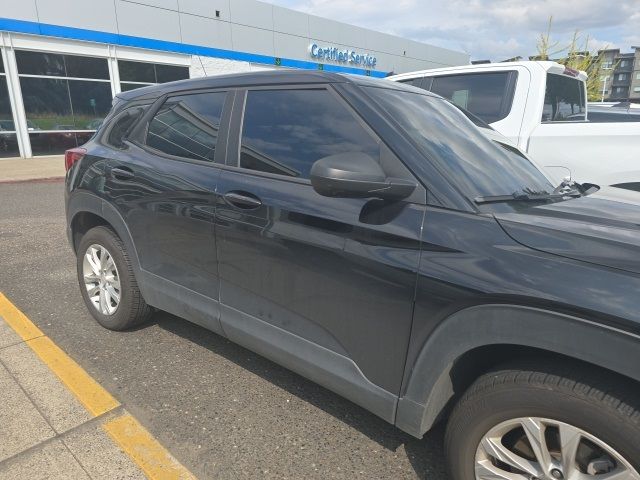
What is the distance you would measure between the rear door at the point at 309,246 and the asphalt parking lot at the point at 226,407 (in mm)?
388

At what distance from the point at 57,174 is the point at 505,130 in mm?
12183

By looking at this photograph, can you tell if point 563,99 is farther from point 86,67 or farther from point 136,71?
point 136,71

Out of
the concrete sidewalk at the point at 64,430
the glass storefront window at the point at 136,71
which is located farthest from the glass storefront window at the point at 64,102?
the concrete sidewalk at the point at 64,430

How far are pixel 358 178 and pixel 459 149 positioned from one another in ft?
2.15

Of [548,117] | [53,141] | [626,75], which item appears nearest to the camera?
[548,117]

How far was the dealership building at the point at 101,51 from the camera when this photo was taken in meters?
15.2

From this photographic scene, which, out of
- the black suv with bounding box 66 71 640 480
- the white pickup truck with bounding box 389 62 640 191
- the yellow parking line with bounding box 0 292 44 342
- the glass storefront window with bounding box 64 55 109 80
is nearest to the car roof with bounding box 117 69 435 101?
the black suv with bounding box 66 71 640 480

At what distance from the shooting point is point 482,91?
5113mm

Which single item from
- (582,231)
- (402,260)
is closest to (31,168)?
(402,260)

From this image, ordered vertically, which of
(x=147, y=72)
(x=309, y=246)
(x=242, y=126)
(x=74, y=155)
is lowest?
(x=309, y=246)

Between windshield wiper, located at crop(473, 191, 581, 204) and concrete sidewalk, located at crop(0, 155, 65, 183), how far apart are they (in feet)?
41.7

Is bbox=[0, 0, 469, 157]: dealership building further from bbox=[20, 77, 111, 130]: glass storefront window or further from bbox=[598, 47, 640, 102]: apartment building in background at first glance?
bbox=[598, 47, 640, 102]: apartment building in background

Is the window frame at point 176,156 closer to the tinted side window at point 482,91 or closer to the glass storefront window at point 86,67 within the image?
the tinted side window at point 482,91

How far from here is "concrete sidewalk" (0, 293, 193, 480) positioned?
2.17 metres
